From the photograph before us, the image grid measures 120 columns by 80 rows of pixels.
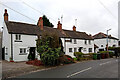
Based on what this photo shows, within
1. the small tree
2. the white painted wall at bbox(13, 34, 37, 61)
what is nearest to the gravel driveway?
the small tree

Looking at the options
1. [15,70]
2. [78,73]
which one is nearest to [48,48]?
[15,70]

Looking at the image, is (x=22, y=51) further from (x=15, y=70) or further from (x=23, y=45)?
(x=15, y=70)

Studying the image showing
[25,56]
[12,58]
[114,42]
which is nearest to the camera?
[12,58]

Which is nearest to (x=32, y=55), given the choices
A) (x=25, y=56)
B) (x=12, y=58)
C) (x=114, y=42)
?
(x=25, y=56)

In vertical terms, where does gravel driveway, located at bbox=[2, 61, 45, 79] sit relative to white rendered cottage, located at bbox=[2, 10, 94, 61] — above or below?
below

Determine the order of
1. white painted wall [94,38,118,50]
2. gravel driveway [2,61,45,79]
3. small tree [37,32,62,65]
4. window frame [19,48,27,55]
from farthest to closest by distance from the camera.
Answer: white painted wall [94,38,118,50]
window frame [19,48,27,55]
small tree [37,32,62,65]
gravel driveway [2,61,45,79]

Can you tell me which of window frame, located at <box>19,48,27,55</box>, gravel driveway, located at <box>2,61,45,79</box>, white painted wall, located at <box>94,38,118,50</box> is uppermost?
white painted wall, located at <box>94,38,118,50</box>

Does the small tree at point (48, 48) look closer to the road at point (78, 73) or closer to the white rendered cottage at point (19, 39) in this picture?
the road at point (78, 73)

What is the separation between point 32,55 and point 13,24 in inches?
260

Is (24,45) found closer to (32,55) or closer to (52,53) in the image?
(32,55)

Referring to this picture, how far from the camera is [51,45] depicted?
1573 cm

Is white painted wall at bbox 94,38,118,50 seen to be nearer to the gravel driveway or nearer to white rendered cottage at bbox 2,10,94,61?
white rendered cottage at bbox 2,10,94,61

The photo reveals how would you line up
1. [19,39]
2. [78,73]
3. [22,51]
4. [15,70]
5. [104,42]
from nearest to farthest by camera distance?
1. [78,73]
2. [15,70]
3. [19,39]
4. [22,51]
5. [104,42]

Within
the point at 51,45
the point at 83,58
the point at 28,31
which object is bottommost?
the point at 83,58
